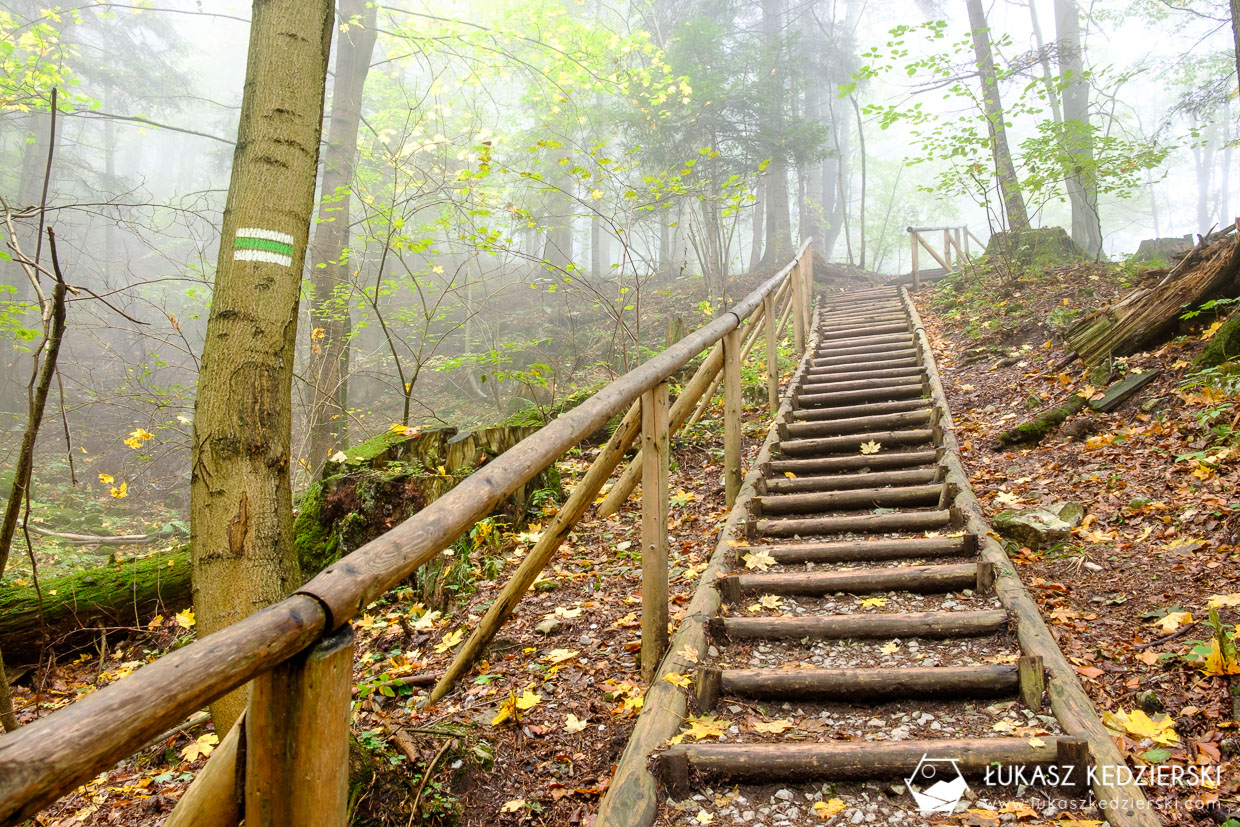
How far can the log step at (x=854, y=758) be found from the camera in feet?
6.68

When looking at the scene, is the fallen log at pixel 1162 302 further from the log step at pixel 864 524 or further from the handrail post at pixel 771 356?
the log step at pixel 864 524

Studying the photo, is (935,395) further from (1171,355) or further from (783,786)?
(783,786)

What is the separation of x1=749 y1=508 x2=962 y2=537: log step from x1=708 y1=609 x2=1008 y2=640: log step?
100cm

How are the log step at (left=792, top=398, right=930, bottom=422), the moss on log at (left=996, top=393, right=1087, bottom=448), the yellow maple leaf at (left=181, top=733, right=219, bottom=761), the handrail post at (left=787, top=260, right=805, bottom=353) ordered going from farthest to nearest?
1. the handrail post at (left=787, top=260, right=805, bottom=353)
2. the log step at (left=792, top=398, right=930, bottom=422)
3. the moss on log at (left=996, top=393, right=1087, bottom=448)
4. the yellow maple leaf at (left=181, top=733, right=219, bottom=761)

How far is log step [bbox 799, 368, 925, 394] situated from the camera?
22.5 feet

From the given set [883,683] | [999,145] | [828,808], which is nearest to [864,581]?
[883,683]

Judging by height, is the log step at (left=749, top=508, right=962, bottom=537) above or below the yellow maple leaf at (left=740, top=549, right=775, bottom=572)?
above

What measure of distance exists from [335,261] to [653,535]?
6795 mm

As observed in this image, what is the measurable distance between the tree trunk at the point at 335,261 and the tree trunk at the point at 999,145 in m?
9.47

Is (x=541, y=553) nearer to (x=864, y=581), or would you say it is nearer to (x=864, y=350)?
(x=864, y=581)

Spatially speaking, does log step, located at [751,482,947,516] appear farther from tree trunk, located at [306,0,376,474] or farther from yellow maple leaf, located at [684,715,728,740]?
tree trunk, located at [306,0,376,474]

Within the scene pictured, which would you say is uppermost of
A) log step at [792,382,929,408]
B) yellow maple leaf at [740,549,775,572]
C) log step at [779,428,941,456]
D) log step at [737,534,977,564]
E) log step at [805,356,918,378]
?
log step at [805,356,918,378]

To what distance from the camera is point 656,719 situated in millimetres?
2295

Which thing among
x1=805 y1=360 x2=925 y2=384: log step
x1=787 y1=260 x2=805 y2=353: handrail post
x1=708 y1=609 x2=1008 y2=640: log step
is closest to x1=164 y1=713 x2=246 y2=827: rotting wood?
x1=708 y1=609 x2=1008 y2=640: log step
